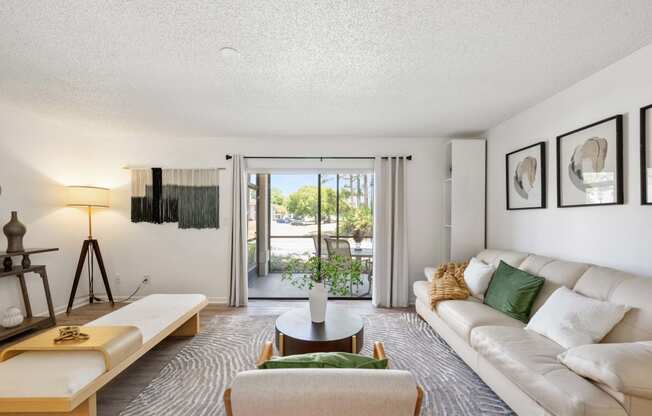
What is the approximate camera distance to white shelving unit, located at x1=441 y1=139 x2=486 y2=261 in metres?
4.06

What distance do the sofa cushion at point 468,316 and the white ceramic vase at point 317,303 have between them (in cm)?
114

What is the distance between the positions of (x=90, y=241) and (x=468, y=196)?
206 inches

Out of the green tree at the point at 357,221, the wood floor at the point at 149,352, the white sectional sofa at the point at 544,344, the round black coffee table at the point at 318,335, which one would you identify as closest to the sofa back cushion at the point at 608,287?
the white sectional sofa at the point at 544,344

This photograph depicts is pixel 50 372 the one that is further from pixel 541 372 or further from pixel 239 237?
pixel 541 372

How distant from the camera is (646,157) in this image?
205 centimetres

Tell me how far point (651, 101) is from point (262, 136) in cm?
392

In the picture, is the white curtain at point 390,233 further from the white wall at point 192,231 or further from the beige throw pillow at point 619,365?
the beige throw pillow at point 619,365

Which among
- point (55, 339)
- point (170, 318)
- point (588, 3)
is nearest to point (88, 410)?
point (55, 339)

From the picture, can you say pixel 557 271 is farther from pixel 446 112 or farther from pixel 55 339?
pixel 55 339

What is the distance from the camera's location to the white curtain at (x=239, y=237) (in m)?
4.32

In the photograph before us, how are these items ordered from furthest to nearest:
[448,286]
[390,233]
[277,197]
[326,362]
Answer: [277,197]
[390,233]
[448,286]
[326,362]

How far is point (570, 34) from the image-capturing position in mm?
1903

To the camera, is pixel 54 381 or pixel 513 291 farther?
pixel 513 291

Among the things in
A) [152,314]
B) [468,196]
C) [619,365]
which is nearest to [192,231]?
[152,314]
